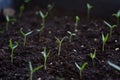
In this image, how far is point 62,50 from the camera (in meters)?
1.66

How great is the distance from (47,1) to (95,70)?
3.56 feet

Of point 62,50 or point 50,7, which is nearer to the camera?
point 62,50

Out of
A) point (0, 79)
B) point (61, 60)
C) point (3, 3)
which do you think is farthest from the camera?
point (3, 3)

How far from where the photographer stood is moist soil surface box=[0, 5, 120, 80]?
1427 mm

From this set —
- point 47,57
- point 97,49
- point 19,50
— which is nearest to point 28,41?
point 19,50

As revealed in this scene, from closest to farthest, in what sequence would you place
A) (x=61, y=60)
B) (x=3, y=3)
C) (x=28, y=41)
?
(x=61, y=60)
(x=28, y=41)
(x=3, y=3)

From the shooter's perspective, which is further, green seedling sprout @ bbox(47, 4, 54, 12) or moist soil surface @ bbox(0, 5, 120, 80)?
green seedling sprout @ bbox(47, 4, 54, 12)

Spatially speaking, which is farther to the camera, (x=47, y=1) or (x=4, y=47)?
(x=47, y=1)

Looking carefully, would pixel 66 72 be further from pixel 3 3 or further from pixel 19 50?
pixel 3 3

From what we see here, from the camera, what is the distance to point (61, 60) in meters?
1.55

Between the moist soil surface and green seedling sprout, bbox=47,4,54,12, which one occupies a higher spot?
green seedling sprout, bbox=47,4,54,12

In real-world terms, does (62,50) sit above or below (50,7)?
below

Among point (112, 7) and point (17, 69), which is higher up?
point (112, 7)

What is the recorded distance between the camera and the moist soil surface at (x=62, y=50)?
1427 mm
